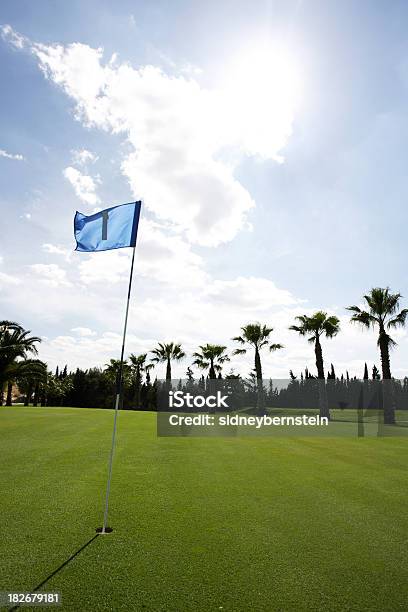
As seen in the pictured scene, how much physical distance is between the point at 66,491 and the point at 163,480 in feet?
8.03

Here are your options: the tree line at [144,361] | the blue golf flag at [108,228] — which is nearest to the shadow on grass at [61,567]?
the blue golf flag at [108,228]

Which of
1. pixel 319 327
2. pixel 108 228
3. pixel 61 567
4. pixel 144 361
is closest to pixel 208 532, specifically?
pixel 61 567

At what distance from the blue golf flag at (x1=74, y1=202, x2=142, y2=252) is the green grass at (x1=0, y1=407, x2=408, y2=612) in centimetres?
603

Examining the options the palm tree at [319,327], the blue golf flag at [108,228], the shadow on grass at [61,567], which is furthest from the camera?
the palm tree at [319,327]

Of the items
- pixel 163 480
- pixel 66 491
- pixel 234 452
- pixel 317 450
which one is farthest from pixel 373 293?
pixel 66 491

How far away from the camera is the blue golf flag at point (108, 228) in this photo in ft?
31.1

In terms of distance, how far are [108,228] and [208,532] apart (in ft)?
24.2

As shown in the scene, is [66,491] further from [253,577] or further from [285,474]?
[285,474]

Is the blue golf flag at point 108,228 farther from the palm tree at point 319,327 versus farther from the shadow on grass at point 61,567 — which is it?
the palm tree at point 319,327

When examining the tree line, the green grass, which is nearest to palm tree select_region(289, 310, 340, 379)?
the tree line

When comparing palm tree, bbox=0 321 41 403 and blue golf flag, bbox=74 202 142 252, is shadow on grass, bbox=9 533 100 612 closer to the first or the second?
blue golf flag, bbox=74 202 142 252

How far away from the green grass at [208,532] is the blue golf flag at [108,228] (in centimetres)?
603

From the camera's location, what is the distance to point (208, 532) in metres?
6.29

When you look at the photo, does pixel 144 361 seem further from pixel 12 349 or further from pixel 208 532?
pixel 208 532
